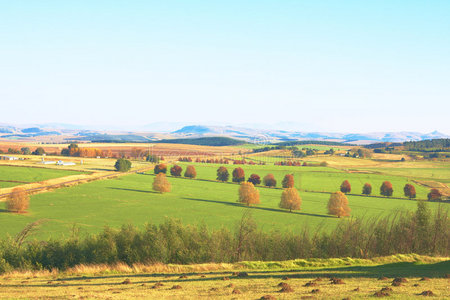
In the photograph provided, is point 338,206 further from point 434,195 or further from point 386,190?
point 434,195

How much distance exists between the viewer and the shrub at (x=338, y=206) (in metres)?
88.5

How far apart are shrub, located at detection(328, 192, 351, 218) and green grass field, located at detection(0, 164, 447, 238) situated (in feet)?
7.40

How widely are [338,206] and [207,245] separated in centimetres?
5179

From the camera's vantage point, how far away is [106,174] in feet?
459

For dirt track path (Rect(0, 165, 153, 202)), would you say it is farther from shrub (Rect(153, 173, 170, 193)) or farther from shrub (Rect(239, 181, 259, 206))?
shrub (Rect(239, 181, 259, 206))

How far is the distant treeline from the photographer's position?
140ft

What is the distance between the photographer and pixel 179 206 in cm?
9538

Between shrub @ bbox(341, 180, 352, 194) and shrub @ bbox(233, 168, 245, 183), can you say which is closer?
shrub @ bbox(341, 180, 352, 194)

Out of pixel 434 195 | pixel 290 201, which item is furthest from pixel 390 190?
pixel 290 201

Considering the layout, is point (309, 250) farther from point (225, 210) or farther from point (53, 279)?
point (225, 210)

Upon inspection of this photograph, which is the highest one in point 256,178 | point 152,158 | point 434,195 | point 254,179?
point 152,158

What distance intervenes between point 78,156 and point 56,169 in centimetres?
5616

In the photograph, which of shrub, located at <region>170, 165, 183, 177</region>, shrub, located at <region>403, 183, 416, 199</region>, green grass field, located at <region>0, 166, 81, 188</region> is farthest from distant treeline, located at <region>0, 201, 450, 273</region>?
shrub, located at <region>170, 165, 183, 177</region>

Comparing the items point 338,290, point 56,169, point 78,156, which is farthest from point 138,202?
point 78,156
